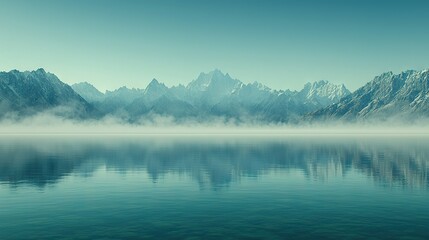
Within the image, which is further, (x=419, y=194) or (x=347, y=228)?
(x=419, y=194)

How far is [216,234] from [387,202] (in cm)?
2865

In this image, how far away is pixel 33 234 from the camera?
3928 centimetres

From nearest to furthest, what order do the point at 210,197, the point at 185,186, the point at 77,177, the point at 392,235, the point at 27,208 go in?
1. the point at 392,235
2. the point at 27,208
3. the point at 210,197
4. the point at 185,186
5. the point at 77,177

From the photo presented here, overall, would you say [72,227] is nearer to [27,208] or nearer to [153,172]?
[27,208]

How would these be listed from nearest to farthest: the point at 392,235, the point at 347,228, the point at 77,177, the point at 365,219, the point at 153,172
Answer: the point at 392,235
the point at 347,228
the point at 365,219
the point at 77,177
the point at 153,172

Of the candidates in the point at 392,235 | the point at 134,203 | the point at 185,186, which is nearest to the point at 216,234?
the point at 392,235

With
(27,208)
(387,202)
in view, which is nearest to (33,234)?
(27,208)

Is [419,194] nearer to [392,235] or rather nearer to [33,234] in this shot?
[392,235]

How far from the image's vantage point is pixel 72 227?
4203 centimetres

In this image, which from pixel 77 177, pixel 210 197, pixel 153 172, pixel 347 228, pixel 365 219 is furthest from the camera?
pixel 153 172

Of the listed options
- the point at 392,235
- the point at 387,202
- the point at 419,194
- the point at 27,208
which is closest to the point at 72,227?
the point at 27,208

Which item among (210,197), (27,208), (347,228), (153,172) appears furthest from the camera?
(153,172)

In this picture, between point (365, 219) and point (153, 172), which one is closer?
point (365, 219)

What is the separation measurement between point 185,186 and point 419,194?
3742cm
